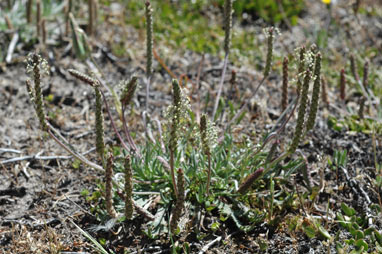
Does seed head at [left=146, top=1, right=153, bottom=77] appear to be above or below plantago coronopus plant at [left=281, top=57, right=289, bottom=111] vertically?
above

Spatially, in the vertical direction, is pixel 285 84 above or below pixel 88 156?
above

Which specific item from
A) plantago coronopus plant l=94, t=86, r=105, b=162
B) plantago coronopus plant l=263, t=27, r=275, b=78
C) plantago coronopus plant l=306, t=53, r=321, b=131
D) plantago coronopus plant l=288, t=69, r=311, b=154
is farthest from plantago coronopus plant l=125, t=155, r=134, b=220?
plantago coronopus plant l=263, t=27, r=275, b=78

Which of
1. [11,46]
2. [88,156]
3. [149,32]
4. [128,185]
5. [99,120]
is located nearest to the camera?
[128,185]

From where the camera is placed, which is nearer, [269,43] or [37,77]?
[37,77]

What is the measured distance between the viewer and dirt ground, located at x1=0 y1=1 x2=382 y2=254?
2.73 meters

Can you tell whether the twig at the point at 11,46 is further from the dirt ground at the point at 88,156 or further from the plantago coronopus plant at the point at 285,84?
the plantago coronopus plant at the point at 285,84

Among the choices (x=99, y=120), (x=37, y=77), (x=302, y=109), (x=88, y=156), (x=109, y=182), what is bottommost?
(x=88, y=156)

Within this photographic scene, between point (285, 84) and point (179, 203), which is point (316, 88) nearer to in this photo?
point (285, 84)

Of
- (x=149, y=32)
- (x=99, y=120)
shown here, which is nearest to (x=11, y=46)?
(x=149, y=32)

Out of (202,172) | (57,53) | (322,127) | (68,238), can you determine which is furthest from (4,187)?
(322,127)

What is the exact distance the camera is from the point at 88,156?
345 cm

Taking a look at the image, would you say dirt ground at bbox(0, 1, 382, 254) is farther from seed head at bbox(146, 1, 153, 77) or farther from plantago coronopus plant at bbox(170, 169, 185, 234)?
seed head at bbox(146, 1, 153, 77)

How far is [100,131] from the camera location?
8.20ft

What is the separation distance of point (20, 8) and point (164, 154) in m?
2.99
